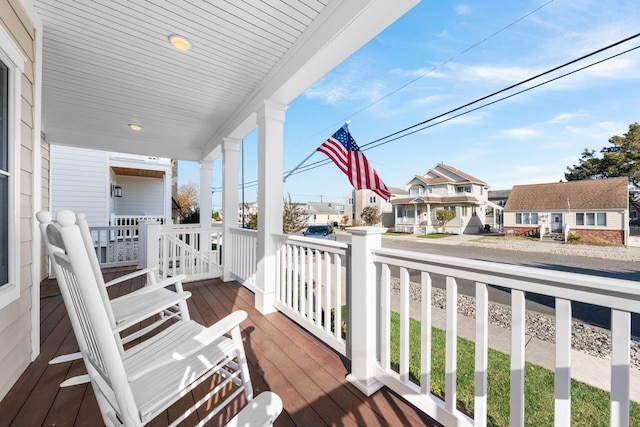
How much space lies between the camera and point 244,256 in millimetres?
3975

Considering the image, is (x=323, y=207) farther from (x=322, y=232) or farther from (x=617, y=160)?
(x=617, y=160)

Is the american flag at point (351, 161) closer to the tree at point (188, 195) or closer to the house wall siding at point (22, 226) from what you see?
the house wall siding at point (22, 226)

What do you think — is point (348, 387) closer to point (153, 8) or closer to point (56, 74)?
point (153, 8)

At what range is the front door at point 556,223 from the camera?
170 inches

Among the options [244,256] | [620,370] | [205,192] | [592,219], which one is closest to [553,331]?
[592,219]

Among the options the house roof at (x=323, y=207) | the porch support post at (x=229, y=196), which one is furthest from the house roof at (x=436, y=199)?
the porch support post at (x=229, y=196)

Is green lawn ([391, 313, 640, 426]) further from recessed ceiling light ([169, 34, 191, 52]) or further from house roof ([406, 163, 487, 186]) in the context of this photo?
house roof ([406, 163, 487, 186])

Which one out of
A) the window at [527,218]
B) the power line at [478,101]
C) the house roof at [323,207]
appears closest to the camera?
the power line at [478,101]

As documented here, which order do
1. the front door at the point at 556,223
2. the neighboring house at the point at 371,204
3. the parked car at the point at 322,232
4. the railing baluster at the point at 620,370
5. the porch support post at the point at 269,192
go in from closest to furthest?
1. the railing baluster at the point at 620,370
2. the porch support post at the point at 269,192
3. the front door at the point at 556,223
4. the parked car at the point at 322,232
5. the neighboring house at the point at 371,204

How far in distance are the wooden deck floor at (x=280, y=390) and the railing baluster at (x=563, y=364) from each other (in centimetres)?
67

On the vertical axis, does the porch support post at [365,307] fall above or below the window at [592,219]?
below

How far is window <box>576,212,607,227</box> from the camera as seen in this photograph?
358 centimetres

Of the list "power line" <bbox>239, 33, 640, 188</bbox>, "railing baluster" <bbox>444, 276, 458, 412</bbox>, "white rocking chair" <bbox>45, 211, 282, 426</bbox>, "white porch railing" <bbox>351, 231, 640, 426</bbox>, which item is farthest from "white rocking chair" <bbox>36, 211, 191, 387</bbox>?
"power line" <bbox>239, 33, 640, 188</bbox>

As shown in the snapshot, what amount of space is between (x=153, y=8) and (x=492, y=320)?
533 cm
